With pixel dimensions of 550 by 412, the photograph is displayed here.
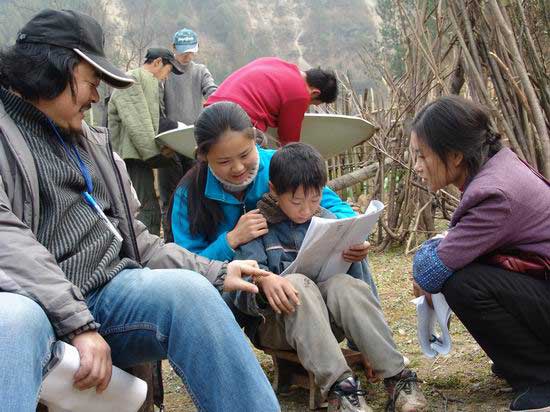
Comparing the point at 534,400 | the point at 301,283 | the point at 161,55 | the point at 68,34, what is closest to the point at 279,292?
the point at 301,283

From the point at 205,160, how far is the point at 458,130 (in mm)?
940

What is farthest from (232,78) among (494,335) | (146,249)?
(494,335)

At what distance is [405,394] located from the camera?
2.60 meters

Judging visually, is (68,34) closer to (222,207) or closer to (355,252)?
(222,207)

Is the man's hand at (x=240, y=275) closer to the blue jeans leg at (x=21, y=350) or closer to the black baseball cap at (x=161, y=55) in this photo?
the blue jeans leg at (x=21, y=350)

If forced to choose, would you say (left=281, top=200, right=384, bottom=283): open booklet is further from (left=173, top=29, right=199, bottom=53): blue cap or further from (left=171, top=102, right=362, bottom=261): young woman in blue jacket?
(left=173, top=29, right=199, bottom=53): blue cap

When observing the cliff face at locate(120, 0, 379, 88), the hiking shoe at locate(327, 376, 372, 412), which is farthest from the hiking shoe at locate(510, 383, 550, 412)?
the cliff face at locate(120, 0, 379, 88)

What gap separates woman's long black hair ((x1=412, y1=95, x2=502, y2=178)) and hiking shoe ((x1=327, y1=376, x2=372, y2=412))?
79 centimetres

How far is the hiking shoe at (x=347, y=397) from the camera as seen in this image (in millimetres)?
2498

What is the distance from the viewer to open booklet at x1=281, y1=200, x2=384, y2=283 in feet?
8.29

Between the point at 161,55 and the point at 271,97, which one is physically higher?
the point at 271,97

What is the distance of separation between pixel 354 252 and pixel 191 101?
11.6 ft

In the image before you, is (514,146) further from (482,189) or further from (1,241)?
(1,241)

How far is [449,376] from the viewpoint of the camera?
9.77ft
